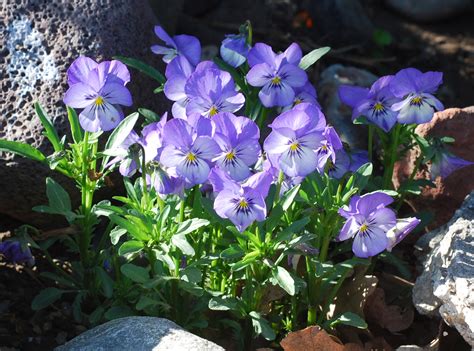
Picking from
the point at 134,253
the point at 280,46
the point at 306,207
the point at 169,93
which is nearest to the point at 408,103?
the point at 306,207

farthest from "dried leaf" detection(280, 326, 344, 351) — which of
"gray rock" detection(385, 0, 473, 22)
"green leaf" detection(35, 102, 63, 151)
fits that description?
"gray rock" detection(385, 0, 473, 22)

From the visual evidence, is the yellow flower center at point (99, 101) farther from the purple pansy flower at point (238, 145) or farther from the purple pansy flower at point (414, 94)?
the purple pansy flower at point (414, 94)

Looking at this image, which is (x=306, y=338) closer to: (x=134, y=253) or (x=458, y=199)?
(x=134, y=253)

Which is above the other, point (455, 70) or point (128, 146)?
point (128, 146)

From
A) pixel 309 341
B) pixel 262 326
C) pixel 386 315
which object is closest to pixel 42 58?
pixel 262 326

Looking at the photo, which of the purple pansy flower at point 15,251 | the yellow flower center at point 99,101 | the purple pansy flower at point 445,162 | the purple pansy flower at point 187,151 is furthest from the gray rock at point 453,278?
the purple pansy flower at point 15,251

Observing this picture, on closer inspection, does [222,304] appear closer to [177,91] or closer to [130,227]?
[130,227]
